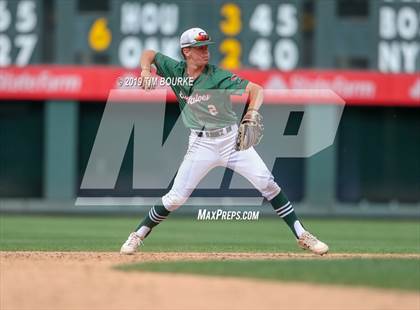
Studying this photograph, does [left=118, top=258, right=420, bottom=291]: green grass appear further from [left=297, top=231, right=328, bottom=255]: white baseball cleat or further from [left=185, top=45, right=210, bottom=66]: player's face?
[left=185, top=45, right=210, bottom=66]: player's face

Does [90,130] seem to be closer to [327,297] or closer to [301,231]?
[301,231]

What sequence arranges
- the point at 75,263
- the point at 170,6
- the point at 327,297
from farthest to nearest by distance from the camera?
1. the point at 170,6
2. the point at 75,263
3. the point at 327,297

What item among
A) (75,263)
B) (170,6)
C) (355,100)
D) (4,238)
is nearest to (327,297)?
(75,263)

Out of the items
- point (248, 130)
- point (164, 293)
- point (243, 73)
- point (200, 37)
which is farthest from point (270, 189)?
point (243, 73)

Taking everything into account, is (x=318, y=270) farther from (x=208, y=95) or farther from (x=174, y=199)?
(x=208, y=95)

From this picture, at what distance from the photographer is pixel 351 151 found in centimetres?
2692

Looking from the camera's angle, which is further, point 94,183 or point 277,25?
point 94,183

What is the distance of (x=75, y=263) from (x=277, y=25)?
14201 millimetres

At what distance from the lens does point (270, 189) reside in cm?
1031

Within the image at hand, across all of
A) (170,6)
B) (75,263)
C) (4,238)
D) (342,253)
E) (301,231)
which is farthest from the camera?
(170,6)

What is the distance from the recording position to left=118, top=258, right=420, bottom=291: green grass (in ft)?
26.8

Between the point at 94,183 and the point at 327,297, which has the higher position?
the point at 327,297

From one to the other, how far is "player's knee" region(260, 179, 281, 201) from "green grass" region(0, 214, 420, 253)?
1831mm

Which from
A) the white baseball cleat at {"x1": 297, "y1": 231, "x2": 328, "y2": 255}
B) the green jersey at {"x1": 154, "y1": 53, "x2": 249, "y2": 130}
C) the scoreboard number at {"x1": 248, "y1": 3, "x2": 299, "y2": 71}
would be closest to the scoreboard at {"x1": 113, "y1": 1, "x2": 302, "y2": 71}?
the scoreboard number at {"x1": 248, "y1": 3, "x2": 299, "y2": 71}
